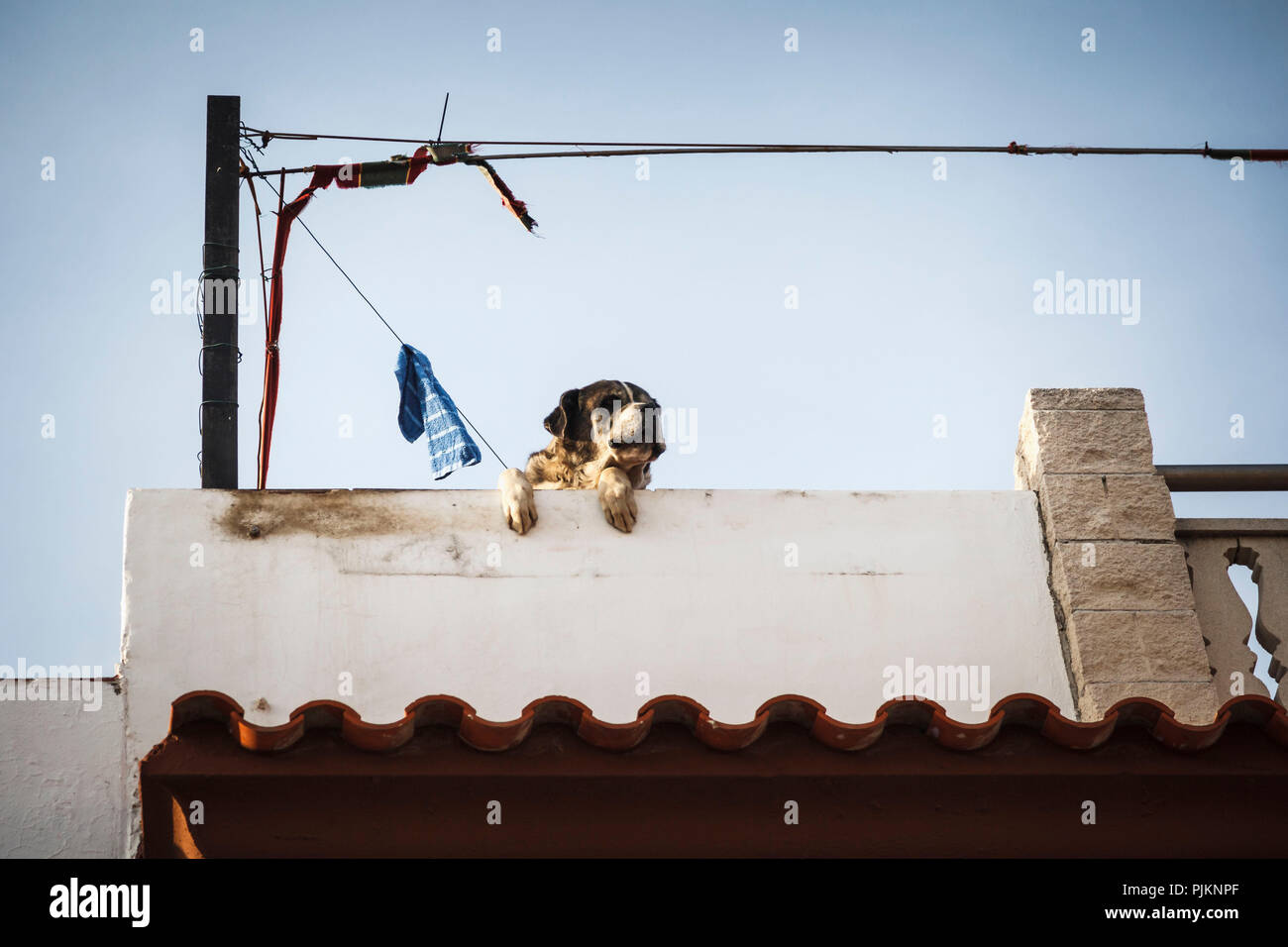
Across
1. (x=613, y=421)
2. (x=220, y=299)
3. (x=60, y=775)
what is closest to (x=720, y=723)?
(x=613, y=421)

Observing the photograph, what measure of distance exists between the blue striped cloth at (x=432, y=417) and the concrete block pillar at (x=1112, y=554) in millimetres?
3426

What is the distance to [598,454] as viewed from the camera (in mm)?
7344

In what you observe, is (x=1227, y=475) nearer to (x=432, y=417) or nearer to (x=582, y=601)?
(x=582, y=601)

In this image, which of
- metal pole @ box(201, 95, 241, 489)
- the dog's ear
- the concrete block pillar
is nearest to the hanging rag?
metal pole @ box(201, 95, 241, 489)

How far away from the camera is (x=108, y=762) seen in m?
6.18

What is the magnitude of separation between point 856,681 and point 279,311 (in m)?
4.37

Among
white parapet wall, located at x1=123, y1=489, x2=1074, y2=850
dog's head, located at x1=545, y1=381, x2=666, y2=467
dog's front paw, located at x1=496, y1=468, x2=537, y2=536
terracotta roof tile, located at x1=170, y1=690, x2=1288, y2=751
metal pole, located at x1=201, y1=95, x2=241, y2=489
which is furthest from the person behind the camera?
metal pole, located at x1=201, y1=95, x2=241, y2=489

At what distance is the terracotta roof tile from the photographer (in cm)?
473

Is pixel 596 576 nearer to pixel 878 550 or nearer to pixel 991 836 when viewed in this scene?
pixel 878 550

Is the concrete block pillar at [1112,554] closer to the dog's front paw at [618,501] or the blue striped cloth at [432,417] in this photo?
the dog's front paw at [618,501]

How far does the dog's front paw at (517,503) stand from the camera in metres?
6.85

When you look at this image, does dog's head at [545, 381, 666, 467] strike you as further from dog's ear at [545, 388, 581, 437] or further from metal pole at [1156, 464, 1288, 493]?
metal pole at [1156, 464, 1288, 493]
